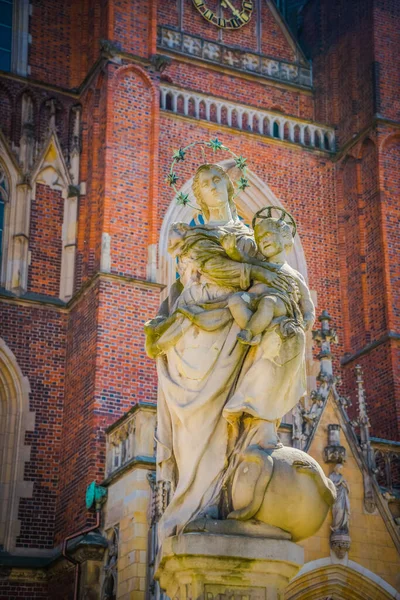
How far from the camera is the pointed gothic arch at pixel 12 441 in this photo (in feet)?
51.4

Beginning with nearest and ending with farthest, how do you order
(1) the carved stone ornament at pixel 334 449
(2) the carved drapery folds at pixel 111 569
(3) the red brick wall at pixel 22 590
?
(2) the carved drapery folds at pixel 111 569 < (1) the carved stone ornament at pixel 334 449 < (3) the red brick wall at pixel 22 590

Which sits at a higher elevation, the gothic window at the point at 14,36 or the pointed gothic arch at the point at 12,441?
the gothic window at the point at 14,36

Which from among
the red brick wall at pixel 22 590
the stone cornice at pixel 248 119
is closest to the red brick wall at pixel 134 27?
the stone cornice at pixel 248 119

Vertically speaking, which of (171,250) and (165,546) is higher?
(171,250)

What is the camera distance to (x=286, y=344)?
5.63 m

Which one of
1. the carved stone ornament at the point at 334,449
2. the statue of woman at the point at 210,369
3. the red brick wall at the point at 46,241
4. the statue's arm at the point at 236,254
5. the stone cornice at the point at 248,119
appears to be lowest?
the statue of woman at the point at 210,369

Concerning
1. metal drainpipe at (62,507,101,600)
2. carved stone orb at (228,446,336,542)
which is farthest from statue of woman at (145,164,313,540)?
metal drainpipe at (62,507,101,600)

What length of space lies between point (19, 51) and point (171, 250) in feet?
44.5

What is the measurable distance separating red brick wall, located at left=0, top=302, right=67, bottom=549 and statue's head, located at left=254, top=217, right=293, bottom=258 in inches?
424

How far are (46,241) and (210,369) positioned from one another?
1212 centimetres

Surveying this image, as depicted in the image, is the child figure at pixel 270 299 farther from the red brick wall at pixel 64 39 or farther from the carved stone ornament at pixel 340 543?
the red brick wall at pixel 64 39

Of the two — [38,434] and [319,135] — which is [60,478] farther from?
[319,135]

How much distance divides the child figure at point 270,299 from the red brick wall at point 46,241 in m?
11.4

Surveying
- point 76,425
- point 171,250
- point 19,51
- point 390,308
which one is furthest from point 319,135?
point 171,250
